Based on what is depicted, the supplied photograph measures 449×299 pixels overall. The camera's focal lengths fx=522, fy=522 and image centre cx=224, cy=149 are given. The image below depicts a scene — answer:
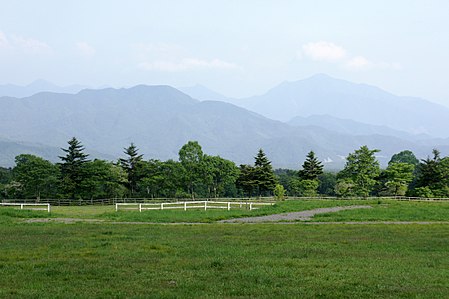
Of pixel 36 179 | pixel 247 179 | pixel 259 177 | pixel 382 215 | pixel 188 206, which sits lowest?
pixel 382 215

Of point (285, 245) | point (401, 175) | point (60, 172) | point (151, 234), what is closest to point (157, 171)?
point (60, 172)

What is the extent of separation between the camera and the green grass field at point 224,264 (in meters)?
11.2

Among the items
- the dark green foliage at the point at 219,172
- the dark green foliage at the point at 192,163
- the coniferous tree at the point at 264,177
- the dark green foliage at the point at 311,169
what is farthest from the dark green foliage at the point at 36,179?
the dark green foliage at the point at 311,169

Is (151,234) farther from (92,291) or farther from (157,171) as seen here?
(157,171)

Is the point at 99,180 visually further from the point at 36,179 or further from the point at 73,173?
the point at 36,179

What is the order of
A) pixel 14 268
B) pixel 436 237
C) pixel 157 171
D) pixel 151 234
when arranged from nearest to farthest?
pixel 14 268 → pixel 436 237 → pixel 151 234 → pixel 157 171

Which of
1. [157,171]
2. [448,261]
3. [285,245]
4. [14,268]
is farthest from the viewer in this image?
[157,171]

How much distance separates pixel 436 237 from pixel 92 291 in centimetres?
1650

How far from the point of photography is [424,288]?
11477 mm

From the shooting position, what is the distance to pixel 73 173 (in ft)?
286

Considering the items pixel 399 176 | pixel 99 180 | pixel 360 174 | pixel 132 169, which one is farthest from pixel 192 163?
pixel 399 176

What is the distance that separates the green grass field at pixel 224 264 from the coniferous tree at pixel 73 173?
6286cm

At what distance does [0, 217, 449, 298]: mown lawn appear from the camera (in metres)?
11.2

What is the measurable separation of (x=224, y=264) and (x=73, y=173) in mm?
76936
